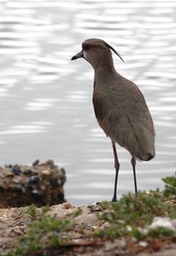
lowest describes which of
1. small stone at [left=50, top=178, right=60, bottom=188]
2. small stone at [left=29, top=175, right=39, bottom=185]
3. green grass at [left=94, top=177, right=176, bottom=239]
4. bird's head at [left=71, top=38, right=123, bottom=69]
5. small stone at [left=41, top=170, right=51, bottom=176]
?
small stone at [left=50, top=178, right=60, bottom=188]

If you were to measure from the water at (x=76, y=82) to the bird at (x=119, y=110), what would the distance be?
7.66 feet

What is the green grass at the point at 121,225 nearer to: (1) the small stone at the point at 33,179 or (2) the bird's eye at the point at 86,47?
(2) the bird's eye at the point at 86,47

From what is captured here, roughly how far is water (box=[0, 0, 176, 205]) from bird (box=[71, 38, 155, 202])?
2336 millimetres

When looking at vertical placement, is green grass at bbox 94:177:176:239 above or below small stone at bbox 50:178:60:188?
above

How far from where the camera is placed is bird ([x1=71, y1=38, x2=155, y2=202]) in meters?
9.82

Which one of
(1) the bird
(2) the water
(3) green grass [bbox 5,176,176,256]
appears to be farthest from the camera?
(2) the water

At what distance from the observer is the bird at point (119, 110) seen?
982 centimetres

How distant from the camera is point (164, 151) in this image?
46.6 ft

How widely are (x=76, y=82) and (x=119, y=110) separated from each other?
6113mm

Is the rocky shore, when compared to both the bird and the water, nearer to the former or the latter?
the water

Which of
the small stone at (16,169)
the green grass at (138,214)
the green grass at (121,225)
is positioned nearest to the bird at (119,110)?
the small stone at (16,169)

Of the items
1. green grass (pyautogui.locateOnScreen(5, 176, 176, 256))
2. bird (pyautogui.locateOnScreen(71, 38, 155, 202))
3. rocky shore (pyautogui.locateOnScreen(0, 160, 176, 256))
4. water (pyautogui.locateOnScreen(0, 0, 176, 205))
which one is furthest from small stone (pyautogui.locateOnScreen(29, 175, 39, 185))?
green grass (pyautogui.locateOnScreen(5, 176, 176, 256))

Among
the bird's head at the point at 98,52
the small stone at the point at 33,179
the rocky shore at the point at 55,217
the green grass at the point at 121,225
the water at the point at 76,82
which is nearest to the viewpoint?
the rocky shore at the point at 55,217

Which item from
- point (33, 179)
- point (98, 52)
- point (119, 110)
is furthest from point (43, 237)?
point (33, 179)
